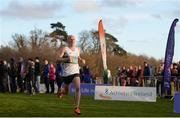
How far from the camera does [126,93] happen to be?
21.0 metres

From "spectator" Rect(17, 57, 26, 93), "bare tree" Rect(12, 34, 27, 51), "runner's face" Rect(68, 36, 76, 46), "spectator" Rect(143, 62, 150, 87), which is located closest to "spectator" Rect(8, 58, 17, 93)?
"spectator" Rect(17, 57, 26, 93)

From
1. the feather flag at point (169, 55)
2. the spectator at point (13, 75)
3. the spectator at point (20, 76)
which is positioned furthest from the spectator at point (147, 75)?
the spectator at point (13, 75)

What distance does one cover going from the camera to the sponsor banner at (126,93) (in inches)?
814

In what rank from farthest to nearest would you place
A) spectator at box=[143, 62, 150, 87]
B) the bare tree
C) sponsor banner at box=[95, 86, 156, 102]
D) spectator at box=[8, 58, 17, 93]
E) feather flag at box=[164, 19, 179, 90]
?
the bare tree → spectator at box=[8, 58, 17, 93] → spectator at box=[143, 62, 150, 87] → feather flag at box=[164, 19, 179, 90] → sponsor banner at box=[95, 86, 156, 102]

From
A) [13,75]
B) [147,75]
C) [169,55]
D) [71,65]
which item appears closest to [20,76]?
[13,75]

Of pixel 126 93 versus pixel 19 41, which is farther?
pixel 19 41

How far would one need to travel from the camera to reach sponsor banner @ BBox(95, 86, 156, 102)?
20688mm

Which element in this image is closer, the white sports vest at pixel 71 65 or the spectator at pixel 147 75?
the white sports vest at pixel 71 65

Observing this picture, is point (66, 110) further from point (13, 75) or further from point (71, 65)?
point (13, 75)

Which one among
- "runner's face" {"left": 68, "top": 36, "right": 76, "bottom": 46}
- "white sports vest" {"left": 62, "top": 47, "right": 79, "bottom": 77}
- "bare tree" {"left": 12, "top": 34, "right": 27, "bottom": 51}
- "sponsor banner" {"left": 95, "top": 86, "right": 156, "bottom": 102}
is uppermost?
"bare tree" {"left": 12, "top": 34, "right": 27, "bottom": 51}

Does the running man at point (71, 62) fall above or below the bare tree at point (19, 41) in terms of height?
below

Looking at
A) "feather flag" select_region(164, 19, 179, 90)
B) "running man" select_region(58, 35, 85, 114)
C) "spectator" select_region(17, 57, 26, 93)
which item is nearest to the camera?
"running man" select_region(58, 35, 85, 114)

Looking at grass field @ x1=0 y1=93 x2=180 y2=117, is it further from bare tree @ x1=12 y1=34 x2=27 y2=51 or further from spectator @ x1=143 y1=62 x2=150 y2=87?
bare tree @ x1=12 y1=34 x2=27 y2=51

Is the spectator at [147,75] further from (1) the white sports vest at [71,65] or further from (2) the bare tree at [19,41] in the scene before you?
(2) the bare tree at [19,41]
